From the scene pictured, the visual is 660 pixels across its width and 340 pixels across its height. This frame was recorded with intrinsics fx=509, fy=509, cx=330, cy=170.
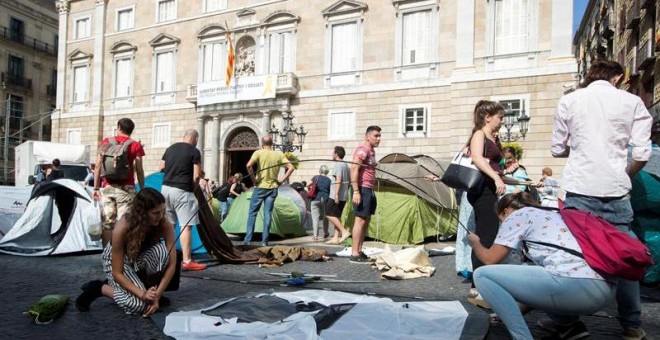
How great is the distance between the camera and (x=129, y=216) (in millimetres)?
3795

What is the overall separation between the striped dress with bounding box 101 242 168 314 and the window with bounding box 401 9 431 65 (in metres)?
17.7

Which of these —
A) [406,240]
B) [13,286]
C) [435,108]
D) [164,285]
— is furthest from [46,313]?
[435,108]

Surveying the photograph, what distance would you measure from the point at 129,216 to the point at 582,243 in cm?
304

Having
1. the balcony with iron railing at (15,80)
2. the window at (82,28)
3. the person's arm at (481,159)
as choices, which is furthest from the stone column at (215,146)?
the balcony with iron railing at (15,80)

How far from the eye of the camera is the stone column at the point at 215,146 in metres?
24.4

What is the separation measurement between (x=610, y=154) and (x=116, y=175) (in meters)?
4.93

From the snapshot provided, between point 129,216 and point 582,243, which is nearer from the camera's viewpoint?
point 582,243

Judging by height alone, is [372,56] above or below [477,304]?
above

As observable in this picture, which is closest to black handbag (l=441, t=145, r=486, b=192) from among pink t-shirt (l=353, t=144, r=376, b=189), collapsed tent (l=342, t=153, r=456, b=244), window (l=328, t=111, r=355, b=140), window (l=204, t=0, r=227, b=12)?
pink t-shirt (l=353, t=144, r=376, b=189)

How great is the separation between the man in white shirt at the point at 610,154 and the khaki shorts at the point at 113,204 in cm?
466

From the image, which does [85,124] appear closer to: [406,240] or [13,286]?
[406,240]

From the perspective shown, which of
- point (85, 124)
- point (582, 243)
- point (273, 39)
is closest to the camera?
point (582, 243)

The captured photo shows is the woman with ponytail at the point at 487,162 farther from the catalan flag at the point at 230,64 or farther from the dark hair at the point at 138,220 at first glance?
the catalan flag at the point at 230,64

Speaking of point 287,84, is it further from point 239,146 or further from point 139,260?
point 139,260
